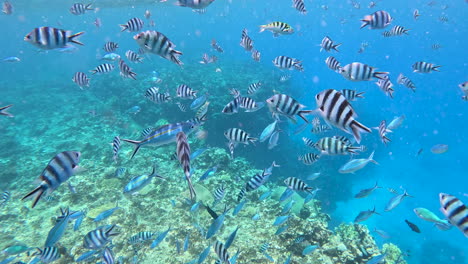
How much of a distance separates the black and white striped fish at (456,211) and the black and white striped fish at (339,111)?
1857 mm

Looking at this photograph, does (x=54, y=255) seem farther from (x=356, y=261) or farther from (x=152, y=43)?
(x=356, y=261)

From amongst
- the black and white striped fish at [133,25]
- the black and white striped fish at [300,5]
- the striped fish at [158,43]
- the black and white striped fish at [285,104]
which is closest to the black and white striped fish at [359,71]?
the black and white striped fish at [285,104]

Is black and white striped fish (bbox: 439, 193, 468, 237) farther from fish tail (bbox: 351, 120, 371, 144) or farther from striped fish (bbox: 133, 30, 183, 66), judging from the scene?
striped fish (bbox: 133, 30, 183, 66)

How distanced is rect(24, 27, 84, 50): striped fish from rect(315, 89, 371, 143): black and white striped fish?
3.99m

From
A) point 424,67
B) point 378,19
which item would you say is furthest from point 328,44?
point 424,67

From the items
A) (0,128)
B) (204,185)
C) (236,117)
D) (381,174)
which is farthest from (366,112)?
(0,128)

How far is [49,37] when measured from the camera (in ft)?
13.3

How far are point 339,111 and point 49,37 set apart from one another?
473cm

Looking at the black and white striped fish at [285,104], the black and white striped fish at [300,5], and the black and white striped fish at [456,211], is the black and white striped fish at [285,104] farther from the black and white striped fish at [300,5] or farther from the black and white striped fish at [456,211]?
the black and white striped fish at [300,5]

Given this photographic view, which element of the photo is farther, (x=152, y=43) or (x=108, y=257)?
(x=108, y=257)

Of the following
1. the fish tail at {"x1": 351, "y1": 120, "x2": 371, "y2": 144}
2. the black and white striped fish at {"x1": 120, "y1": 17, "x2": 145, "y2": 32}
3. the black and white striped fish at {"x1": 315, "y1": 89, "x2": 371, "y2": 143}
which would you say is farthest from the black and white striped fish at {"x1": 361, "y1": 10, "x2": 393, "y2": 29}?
the black and white striped fish at {"x1": 120, "y1": 17, "x2": 145, "y2": 32}

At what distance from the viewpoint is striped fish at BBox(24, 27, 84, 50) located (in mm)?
4000

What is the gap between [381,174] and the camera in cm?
2369

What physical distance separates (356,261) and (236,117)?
10110mm
